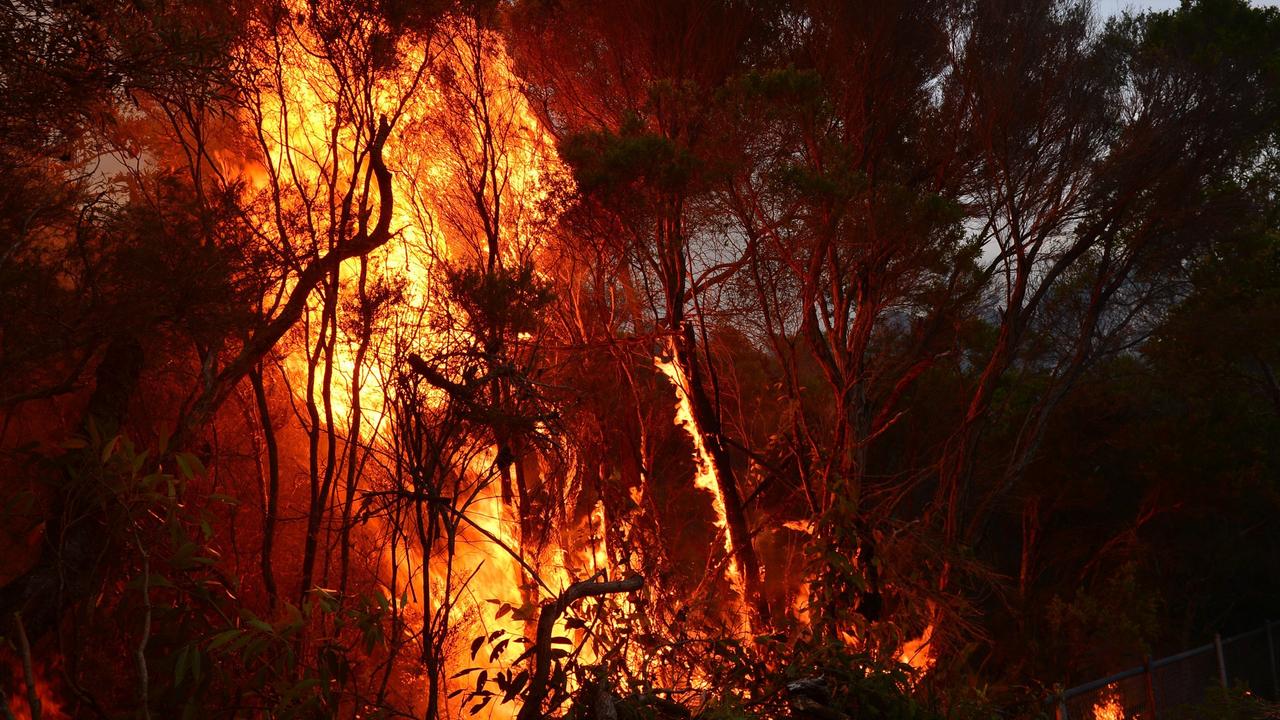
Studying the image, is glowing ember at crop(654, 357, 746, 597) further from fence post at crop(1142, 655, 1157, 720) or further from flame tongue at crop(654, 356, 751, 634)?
fence post at crop(1142, 655, 1157, 720)

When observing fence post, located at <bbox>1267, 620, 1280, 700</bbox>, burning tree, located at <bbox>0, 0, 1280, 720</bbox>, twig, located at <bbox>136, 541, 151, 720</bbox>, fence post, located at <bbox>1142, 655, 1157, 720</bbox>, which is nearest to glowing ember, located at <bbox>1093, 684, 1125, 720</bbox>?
fence post, located at <bbox>1142, 655, 1157, 720</bbox>

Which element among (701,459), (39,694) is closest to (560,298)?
(701,459)

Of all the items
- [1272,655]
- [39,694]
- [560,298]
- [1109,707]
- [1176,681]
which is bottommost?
[1109,707]

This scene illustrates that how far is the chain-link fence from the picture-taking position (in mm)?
7430

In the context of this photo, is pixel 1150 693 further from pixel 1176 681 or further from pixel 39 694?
pixel 39 694

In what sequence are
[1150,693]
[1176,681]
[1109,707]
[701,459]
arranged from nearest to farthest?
[1109,707] → [1150,693] → [701,459] → [1176,681]

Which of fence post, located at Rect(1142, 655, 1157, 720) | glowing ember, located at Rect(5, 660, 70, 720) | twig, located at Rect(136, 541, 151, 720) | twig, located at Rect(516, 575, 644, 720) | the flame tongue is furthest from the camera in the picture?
the flame tongue

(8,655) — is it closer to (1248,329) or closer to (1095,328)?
(1095,328)

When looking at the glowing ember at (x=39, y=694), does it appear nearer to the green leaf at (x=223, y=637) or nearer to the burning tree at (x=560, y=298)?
the burning tree at (x=560, y=298)

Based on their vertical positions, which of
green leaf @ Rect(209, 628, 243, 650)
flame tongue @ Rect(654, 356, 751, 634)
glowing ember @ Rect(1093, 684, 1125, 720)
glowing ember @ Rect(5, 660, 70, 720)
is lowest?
glowing ember @ Rect(1093, 684, 1125, 720)

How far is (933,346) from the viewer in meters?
10.6

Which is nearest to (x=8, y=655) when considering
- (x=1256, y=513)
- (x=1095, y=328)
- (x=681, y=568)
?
(x=681, y=568)

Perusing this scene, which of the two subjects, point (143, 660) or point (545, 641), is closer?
point (143, 660)

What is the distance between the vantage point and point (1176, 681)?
29.4 ft
